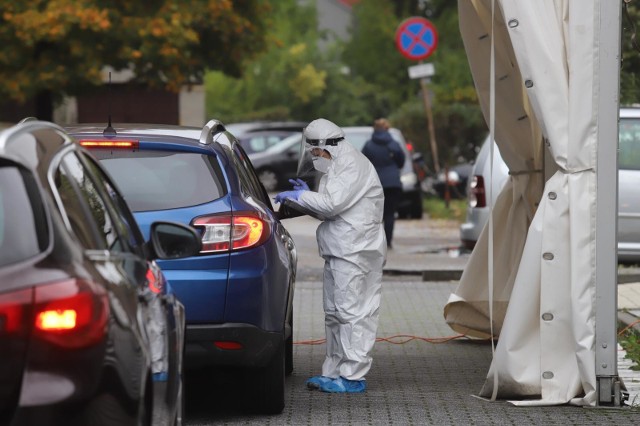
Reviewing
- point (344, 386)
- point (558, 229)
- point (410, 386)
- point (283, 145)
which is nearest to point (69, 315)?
point (558, 229)

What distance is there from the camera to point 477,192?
16.1m

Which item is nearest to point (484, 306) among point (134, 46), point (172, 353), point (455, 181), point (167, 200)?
point (167, 200)

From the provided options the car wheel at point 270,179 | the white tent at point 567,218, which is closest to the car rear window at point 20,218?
the white tent at point 567,218

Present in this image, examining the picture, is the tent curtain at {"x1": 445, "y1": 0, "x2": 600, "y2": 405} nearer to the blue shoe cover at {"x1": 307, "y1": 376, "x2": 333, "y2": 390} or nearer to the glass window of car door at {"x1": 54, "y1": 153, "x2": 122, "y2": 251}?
the blue shoe cover at {"x1": 307, "y1": 376, "x2": 333, "y2": 390}

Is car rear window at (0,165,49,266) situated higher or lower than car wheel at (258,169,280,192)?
higher

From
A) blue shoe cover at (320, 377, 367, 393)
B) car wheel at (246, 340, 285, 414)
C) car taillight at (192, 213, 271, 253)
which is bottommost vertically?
blue shoe cover at (320, 377, 367, 393)

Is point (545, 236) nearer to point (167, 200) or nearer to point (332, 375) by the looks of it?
point (332, 375)

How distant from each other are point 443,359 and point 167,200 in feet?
12.0

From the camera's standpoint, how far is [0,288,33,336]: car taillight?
3961 mm

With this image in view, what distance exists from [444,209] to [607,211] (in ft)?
67.3

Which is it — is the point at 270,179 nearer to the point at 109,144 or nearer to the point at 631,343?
the point at 631,343

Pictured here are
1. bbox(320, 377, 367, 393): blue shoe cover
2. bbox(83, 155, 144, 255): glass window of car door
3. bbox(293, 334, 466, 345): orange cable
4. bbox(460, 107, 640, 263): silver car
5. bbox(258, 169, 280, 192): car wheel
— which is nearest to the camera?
bbox(83, 155, 144, 255): glass window of car door

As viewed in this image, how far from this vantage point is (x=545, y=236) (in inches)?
331

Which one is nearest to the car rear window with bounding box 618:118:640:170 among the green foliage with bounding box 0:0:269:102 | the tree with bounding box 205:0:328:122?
the green foliage with bounding box 0:0:269:102
